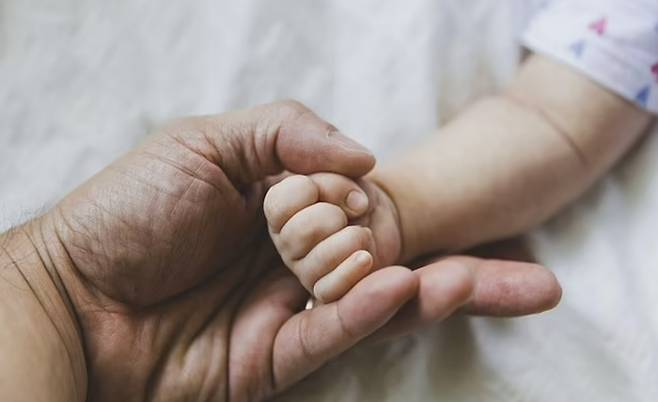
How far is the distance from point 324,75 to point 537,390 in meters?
0.40

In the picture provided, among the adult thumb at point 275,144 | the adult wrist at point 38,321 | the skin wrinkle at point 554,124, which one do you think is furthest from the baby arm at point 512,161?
the adult wrist at point 38,321

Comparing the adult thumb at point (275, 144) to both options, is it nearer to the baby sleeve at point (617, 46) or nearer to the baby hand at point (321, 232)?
the baby hand at point (321, 232)

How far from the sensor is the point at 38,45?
2.54ft

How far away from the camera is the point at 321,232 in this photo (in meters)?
0.59

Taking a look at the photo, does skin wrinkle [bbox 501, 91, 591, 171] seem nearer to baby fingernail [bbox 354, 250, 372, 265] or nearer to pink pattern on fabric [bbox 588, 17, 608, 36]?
pink pattern on fabric [bbox 588, 17, 608, 36]

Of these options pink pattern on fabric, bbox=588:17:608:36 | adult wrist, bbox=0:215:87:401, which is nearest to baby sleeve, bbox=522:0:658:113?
pink pattern on fabric, bbox=588:17:608:36

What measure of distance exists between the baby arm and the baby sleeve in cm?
1

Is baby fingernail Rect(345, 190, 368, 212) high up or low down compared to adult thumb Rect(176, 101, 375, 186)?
down

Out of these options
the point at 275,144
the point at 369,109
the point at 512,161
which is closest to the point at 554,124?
the point at 512,161

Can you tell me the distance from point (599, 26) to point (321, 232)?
1.35 ft

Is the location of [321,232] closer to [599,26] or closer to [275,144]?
[275,144]

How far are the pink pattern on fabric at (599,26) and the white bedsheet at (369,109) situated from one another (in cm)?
9

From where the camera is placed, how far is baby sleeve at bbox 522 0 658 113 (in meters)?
0.77

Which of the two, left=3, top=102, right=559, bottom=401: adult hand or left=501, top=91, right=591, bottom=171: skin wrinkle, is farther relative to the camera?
left=501, top=91, right=591, bottom=171: skin wrinkle
